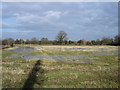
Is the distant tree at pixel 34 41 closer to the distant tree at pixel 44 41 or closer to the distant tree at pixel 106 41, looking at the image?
the distant tree at pixel 44 41

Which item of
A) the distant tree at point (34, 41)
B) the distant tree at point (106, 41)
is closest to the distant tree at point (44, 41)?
the distant tree at point (34, 41)

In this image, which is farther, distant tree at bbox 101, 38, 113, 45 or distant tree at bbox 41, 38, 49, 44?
distant tree at bbox 41, 38, 49, 44

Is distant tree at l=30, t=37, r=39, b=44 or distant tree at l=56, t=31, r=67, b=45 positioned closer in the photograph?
distant tree at l=56, t=31, r=67, b=45

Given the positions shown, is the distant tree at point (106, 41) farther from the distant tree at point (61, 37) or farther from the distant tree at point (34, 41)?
the distant tree at point (34, 41)

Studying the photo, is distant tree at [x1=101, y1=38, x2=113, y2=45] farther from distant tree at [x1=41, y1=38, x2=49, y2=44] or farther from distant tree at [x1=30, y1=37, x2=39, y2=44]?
distant tree at [x1=30, y1=37, x2=39, y2=44]

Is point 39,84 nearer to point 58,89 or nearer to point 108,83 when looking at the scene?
point 58,89

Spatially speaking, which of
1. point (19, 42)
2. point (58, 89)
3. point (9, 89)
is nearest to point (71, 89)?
point (58, 89)

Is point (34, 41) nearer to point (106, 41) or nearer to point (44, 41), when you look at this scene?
point (44, 41)

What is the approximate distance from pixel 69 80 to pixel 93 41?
8896cm

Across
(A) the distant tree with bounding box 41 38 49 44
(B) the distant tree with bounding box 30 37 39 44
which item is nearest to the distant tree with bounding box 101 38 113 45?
(A) the distant tree with bounding box 41 38 49 44

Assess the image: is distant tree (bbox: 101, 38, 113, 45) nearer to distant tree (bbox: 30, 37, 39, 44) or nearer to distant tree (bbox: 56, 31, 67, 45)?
distant tree (bbox: 56, 31, 67, 45)

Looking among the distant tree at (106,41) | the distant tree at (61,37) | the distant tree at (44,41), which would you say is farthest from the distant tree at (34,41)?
the distant tree at (106,41)

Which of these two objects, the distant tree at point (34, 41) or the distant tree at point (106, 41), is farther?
the distant tree at point (34, 41)

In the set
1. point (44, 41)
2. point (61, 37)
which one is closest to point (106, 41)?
point (61, 37)
